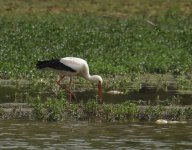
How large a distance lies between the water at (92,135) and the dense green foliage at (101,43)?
6.78m

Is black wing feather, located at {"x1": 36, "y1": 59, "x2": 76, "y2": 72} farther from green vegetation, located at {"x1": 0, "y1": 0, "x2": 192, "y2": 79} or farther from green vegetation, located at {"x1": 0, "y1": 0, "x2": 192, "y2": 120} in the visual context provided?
green vegetation, located at {"x1": 0, "y1": 0, "x2": 192, "y2": 79}

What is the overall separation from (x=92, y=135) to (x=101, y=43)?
1496 cm

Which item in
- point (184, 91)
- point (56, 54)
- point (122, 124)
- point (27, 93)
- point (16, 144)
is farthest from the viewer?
point (56, 54)

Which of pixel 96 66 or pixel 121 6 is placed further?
pixel 121 6

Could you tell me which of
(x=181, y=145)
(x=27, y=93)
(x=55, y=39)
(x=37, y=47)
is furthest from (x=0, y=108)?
(x=55, y=39)

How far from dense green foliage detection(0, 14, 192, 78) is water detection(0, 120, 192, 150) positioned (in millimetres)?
6776

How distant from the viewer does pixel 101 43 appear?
2861 cm

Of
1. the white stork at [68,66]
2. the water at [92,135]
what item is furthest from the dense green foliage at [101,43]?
the water at [92,135]

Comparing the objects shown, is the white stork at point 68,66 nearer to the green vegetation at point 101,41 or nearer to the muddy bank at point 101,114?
the green vegetation at point 101,41

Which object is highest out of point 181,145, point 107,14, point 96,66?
point 107,14

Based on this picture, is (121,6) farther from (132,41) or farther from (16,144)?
(16,144)

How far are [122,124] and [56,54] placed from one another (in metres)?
10.7

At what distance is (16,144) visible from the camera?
12.8 metres

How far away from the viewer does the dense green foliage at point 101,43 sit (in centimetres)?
2356
